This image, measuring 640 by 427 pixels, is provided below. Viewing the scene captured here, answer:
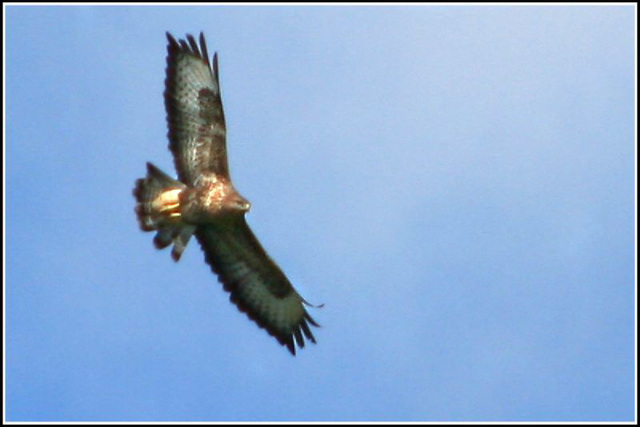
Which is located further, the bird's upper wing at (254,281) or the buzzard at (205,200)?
the bird's upper wing at (254,281)

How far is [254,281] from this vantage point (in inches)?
563

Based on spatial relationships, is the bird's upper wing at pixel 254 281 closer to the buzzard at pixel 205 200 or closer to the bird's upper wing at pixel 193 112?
the buzzard at pixel 205 200

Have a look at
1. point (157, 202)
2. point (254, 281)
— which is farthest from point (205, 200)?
point (254, 281)

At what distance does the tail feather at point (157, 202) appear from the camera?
13.1 m

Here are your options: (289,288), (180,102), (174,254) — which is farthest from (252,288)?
(180,102)

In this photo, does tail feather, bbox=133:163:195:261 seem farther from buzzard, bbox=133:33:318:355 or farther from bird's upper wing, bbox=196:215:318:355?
bird's upper wing, bbox=196:215:318:355

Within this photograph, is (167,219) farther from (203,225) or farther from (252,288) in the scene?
(252,288)

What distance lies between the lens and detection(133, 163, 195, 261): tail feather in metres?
13.1

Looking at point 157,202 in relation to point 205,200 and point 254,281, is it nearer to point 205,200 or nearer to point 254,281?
point 205,200

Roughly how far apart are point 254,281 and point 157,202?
1.95 meters

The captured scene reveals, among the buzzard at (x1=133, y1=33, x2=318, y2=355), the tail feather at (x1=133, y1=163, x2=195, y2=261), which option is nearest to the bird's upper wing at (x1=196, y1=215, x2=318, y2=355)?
the buzzard at (x1=133, y1=33, x2=318, y2=355)

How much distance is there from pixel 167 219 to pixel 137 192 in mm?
491

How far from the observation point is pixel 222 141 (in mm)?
13438

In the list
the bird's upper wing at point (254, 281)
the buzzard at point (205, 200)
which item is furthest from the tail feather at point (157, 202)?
the bird's upper wing at point (254, 281)
